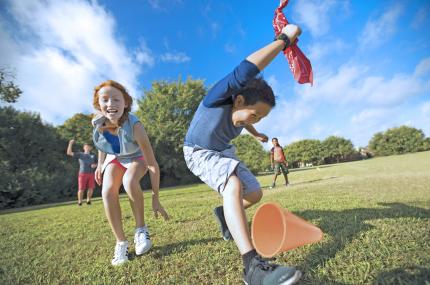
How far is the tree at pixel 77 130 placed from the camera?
1135 inches

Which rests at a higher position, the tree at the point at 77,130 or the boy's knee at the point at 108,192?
the tree at the point at 77,130

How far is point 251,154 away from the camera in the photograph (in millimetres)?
43500

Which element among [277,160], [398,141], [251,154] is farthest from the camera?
[398,141]

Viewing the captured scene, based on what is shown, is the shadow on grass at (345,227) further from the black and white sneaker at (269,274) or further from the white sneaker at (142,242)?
the white sneaker at (142,242)

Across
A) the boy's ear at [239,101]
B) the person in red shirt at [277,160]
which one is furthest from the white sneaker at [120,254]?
the person in red shirt at [277,160]

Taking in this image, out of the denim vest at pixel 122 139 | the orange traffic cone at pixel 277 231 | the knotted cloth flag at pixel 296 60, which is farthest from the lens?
the denim vest at pixel 122 139

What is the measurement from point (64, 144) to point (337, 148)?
63559 millimetres

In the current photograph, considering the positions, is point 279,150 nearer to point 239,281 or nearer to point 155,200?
point 155,200

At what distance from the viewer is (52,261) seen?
2865 mm

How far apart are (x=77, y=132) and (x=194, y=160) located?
3135cm

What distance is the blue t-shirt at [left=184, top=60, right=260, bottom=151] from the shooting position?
6.79 ft

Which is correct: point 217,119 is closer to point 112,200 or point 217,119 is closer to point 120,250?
point 112,200

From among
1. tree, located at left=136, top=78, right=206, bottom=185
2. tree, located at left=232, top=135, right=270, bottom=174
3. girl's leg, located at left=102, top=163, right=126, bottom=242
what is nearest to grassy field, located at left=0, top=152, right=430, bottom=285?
girl's leg, located at left=102, top=163, right=126, bottom=242

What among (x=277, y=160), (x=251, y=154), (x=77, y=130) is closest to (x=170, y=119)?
(x=77, y=130)
